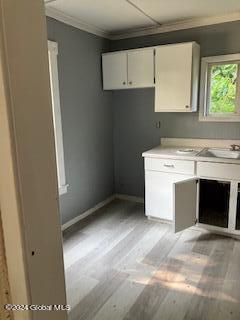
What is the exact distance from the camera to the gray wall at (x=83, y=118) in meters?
2.91

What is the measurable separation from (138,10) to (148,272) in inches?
99.3

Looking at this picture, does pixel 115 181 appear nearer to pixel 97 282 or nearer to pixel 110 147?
pixel 110 147

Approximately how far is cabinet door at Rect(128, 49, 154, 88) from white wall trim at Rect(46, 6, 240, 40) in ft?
1.21

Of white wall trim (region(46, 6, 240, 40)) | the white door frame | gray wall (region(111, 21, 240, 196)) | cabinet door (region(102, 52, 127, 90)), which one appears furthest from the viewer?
cabinet door (region(102, 52, 127, 90))

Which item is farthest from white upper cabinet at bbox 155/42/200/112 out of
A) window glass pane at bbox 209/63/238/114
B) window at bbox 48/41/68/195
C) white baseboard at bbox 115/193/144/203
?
white baseboard at bbox 115/193/144/203

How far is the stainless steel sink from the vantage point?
294 cm

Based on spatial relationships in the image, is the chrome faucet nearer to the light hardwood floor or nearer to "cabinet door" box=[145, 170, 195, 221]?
"cabinet door" box=[145, 170, 195, 221]

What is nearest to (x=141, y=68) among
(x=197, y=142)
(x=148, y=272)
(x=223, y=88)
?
(x=223, y=88)

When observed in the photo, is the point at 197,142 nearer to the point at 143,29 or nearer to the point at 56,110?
the point at 143,29

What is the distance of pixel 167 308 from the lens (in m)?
1.85

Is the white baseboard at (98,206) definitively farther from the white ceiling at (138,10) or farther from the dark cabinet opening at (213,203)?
the white ceiling at (138,10)

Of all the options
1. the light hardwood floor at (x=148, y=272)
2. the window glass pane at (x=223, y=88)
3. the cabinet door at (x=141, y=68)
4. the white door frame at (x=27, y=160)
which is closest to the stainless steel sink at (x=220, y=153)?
the window glass pane at (x=223, y=88)

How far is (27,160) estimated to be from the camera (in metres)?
0.54

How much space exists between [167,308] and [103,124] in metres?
2.42
